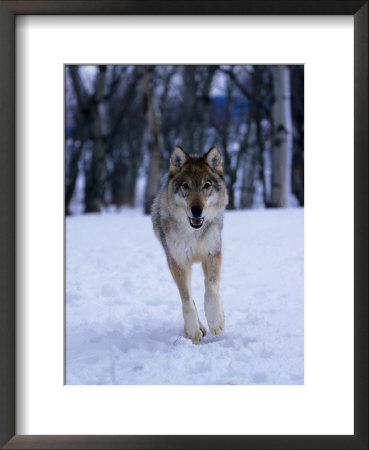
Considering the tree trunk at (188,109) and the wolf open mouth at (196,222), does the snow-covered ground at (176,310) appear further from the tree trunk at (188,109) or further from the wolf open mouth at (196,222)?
the tree trunk at (188,109)

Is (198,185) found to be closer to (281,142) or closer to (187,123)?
(281,142)

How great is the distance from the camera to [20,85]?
3.10 m

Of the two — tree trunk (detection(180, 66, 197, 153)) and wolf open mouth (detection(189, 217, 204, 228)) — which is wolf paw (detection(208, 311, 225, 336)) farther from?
tree trunk (detection(180, 66, 197, 153))

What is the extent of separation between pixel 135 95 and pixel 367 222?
9.64 metres

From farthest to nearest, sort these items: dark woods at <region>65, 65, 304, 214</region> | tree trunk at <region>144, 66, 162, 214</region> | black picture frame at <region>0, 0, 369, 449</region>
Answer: tree trunk at <region>144, 66, 162, 214</region>
dark woods at <region>65, 65, 304, 214</region>
black picture frame at <region>0, 0, 369, 449</region>

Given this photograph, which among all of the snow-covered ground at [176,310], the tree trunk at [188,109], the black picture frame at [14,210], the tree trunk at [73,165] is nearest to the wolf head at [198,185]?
the snow-covered ground at [176,310]

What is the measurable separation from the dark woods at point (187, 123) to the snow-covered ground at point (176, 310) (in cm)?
230

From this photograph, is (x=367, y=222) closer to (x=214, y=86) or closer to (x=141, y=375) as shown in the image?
(x=141, y=375)

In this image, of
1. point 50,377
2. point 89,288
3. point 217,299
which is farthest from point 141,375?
point 89,288

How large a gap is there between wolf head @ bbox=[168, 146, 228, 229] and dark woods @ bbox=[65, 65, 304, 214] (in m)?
4.77

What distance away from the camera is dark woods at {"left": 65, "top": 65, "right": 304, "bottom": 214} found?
9570 mm

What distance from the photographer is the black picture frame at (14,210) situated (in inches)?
117

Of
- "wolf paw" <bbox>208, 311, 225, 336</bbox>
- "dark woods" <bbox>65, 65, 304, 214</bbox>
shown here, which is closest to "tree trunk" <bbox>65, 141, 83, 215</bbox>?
"dark woods" <bbox>65, 65, 304, 214</bbox>

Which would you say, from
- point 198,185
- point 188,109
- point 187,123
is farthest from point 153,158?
point 198,185
